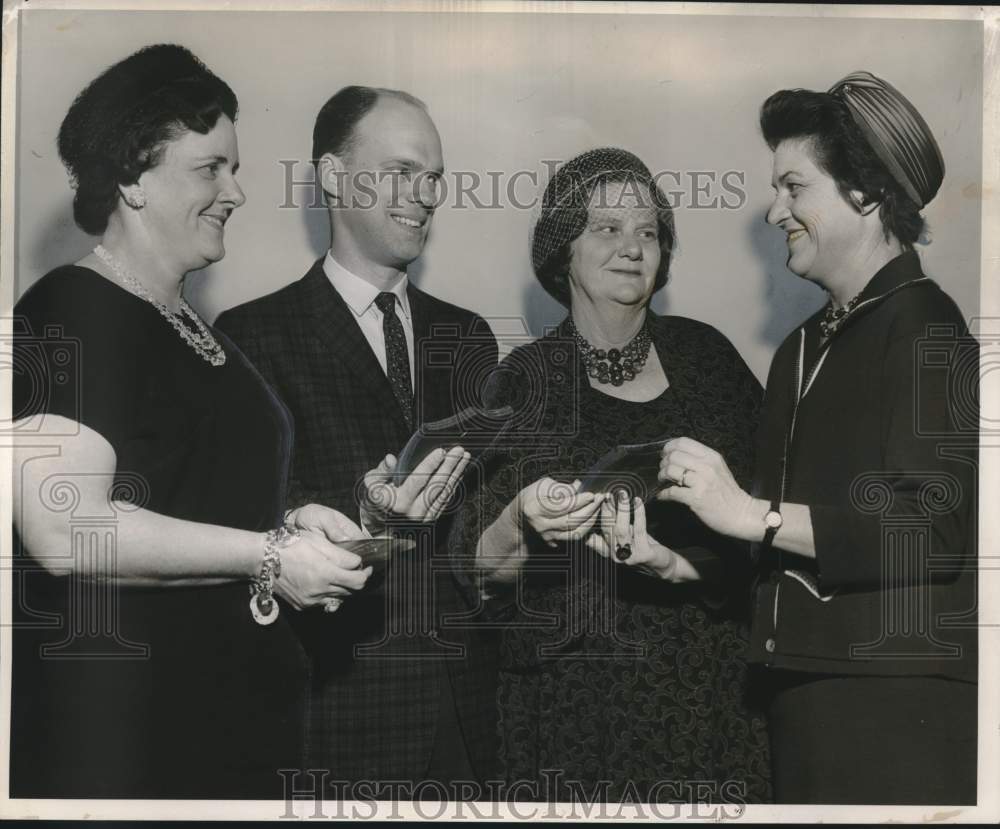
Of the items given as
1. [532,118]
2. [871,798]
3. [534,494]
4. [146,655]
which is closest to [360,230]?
[532,118]

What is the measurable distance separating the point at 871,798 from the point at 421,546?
139 centimetres

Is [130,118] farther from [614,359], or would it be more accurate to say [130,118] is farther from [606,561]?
[606,561]

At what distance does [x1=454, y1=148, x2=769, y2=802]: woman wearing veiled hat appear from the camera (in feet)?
10.4

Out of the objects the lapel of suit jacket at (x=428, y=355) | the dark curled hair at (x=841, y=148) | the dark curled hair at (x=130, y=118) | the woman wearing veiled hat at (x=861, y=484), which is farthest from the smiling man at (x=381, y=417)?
the dark curled hair at (x=841, y=148)

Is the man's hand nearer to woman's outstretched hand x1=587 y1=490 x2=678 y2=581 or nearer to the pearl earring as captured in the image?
woman's outstretched hand x1=587 y1=490 x2=678 y2=581

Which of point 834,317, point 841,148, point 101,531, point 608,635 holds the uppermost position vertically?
point 841,148

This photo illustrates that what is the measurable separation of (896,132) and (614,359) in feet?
3.27

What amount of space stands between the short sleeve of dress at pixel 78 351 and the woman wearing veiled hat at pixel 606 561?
38.4 inches

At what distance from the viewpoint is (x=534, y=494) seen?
3191 millimetres

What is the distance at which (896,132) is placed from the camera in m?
3.26

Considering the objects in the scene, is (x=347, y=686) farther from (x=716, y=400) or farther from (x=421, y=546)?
(x=716, y=400)

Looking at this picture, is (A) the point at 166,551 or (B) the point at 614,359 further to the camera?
(B) the point at 614,359

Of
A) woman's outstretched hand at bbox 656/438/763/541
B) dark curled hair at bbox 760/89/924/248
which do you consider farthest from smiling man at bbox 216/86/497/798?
dark curled hair at bbox 760/89/924/248

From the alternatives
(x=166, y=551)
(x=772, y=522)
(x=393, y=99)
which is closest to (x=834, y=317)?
(x=772, y=522)
